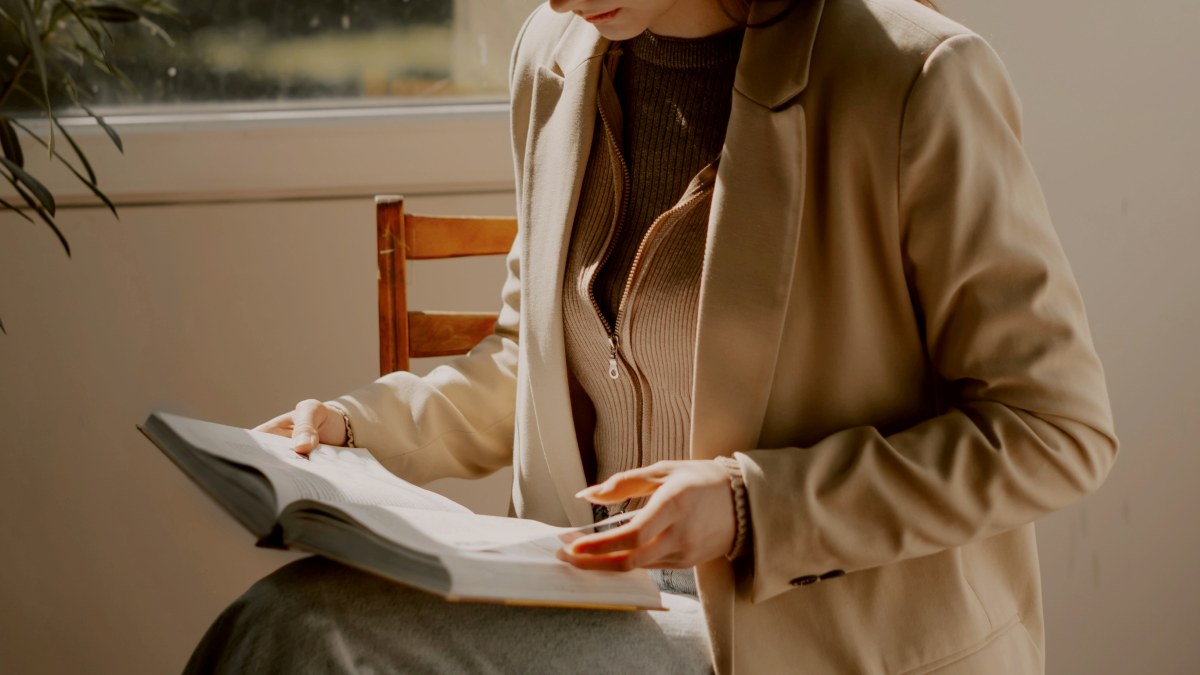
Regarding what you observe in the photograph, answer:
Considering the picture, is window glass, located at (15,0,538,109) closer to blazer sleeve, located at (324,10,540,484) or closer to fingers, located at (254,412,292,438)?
blazer sleeve, located at (324,10,540,484)

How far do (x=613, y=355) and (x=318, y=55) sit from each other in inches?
38.1

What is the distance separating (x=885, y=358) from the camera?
0.88m

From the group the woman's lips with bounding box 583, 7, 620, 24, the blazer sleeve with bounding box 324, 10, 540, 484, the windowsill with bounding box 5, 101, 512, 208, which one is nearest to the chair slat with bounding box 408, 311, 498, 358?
the blazer sleeve with bounding box 324, 10, 540, 484

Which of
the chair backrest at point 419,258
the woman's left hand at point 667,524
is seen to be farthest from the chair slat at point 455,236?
the woman's left hand at point 667,524

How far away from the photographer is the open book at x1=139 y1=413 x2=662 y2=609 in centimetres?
67

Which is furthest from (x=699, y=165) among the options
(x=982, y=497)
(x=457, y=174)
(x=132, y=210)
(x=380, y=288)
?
(x=132, y=210)

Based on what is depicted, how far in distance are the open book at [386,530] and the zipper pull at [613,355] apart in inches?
6.9

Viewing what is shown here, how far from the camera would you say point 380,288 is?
1.32 m

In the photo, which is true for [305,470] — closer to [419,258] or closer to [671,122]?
[671,122]

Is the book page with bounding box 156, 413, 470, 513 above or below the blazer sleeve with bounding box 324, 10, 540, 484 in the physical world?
above

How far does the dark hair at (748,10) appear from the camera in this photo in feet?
2.94

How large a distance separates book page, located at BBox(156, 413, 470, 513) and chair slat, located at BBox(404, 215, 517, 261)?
1.31ft

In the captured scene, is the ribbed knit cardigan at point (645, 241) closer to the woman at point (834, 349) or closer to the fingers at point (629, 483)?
the woman at point (834, 349)

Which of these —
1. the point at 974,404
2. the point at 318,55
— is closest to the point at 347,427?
the point at 974,404
